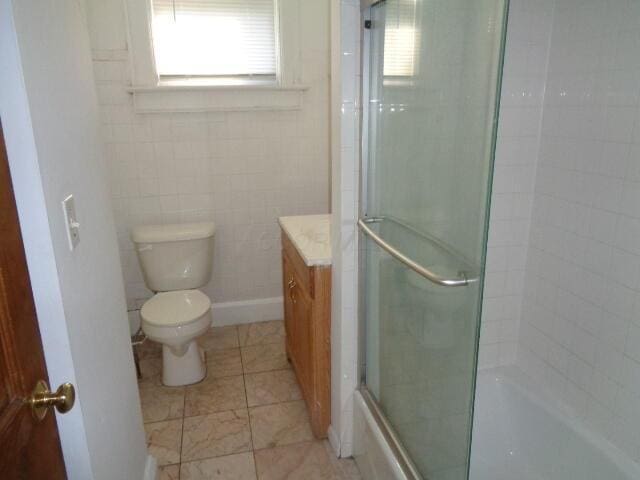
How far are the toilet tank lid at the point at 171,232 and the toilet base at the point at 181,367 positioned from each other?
0.56 meters

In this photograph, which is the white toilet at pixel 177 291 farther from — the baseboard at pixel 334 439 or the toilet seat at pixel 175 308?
the baseboard at pixel 334 439

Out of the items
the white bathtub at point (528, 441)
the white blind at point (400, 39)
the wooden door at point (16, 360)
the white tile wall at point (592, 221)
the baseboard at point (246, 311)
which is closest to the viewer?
the wooden door at point (16, 360)

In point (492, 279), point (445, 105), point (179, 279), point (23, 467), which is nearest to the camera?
point (23, 467)

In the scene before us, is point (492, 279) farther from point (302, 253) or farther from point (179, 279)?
point (179, 279)

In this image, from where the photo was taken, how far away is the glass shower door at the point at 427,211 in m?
1.06

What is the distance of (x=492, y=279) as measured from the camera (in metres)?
1.91

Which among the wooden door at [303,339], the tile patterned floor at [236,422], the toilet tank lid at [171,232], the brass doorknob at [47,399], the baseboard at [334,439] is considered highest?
the brass doorknob at [47,399]

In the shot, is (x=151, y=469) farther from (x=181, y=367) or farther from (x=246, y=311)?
(x=246, y=311)

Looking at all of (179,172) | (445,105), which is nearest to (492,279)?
(445,105)

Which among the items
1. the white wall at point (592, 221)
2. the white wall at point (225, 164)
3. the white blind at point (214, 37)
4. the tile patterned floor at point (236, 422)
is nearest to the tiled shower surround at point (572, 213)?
the white wall at point (592, 221)

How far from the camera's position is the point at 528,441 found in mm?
1807

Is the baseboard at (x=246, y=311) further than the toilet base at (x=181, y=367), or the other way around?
the baseboard at (x=246, y=311)

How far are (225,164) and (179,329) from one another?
3.31ft

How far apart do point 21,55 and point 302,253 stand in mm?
1219
